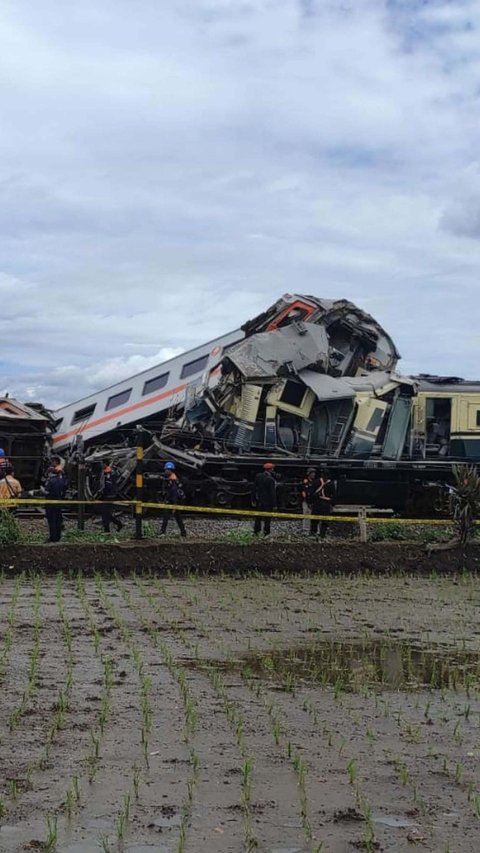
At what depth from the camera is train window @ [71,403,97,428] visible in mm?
26938

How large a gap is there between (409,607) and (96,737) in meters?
6.55

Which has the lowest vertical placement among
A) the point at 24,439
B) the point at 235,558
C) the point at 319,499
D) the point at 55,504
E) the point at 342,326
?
the point at 235,558

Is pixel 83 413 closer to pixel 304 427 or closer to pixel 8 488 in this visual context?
pixel 304 427

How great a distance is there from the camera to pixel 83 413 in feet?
89.0

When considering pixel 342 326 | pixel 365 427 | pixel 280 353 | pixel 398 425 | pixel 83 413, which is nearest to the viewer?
pixel 280 353

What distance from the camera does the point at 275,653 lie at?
905 cm

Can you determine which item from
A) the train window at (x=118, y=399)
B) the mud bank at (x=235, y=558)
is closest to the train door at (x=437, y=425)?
the train window at (x=118, y=399)

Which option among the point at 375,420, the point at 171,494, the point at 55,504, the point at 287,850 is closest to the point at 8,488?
the point at 55,504

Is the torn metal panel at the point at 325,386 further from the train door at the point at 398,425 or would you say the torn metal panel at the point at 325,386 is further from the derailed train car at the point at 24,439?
the derailed train car at the point at 24,439

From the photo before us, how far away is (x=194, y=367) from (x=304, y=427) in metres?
4.37

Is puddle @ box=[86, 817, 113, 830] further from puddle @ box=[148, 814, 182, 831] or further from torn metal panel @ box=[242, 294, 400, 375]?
torn metal panel @ box=[242, 294, 400, 375]

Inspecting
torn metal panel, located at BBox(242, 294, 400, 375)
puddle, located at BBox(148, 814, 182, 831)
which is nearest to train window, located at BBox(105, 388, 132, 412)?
torn metal panel, located at BBox(242, 294, 400, 375)

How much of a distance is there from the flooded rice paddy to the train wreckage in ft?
35.9

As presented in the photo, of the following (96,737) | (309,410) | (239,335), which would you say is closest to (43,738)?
(96,737)
